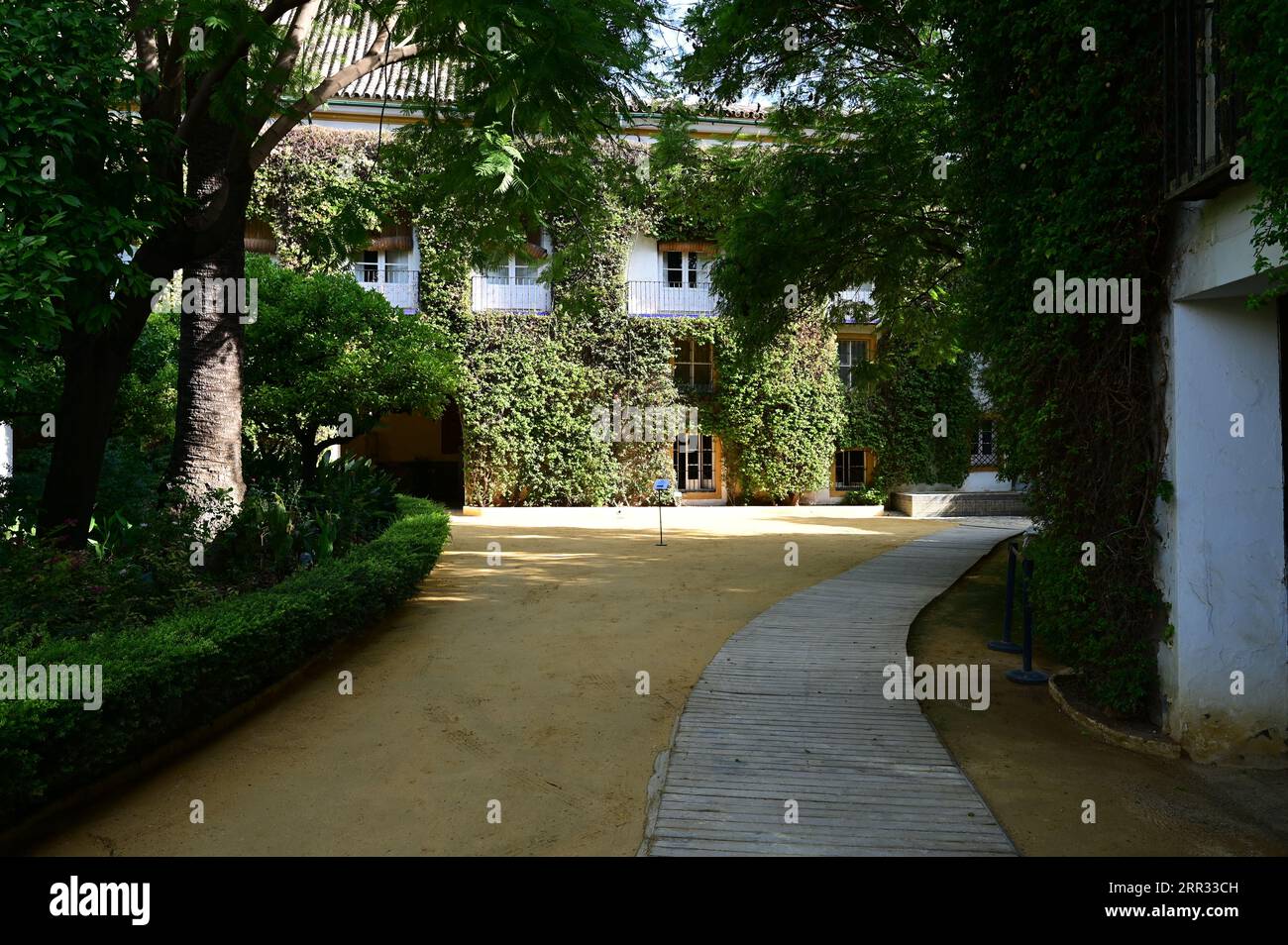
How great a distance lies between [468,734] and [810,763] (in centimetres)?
228

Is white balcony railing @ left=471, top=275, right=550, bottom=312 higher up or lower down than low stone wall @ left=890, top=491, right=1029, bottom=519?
higher up

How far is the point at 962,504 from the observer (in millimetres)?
20203

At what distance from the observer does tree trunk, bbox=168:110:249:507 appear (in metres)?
8.37

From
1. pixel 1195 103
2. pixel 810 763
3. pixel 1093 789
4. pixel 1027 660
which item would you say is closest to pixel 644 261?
pixel 1027 660

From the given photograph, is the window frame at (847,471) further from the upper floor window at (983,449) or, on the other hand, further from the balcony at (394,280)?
the balcony at (394,280)

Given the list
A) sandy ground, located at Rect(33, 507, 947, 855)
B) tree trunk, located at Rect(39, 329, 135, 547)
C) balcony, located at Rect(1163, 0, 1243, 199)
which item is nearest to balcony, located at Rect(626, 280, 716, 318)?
sandy ground, located at Rect(33, 507, 947, 855)

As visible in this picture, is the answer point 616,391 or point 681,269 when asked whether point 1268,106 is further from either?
point 681,269

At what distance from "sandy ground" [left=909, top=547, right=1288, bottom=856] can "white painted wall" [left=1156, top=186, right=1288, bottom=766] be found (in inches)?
14.0

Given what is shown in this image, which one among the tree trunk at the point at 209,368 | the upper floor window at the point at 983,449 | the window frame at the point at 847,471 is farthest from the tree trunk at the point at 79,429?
the upper floor window at the point at 983,449

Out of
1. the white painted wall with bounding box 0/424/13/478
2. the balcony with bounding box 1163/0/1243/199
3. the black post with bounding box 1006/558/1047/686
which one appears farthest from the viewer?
the white painted wall with bounding box 0/424/13/478

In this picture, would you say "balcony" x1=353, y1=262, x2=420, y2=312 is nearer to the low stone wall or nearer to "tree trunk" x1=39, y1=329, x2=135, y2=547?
"tree trunk" x1=39, y1=329, x2=135, y2=547

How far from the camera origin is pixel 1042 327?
5812 millimetres

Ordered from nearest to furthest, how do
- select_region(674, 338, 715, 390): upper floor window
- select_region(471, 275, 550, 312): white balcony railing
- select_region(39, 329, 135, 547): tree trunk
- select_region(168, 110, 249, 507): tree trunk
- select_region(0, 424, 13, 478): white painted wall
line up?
select_region(39, 329, 135, 547): tree trunk → select_region(168, 110, 249, 507): tree trunk → select_region(0, 424, 13, 478): white painted wall → select_region(471, 275, 550, 312): white balcony railing → select_region(674, 338, 715, 390): upper floor window
